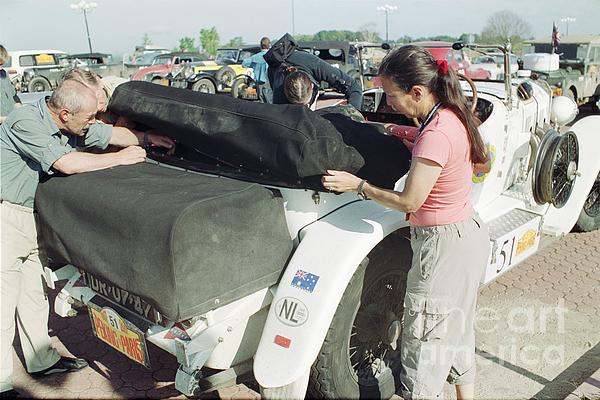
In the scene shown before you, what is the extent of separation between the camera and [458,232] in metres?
2.51

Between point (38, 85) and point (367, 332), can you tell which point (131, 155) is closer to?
point (367, 332)

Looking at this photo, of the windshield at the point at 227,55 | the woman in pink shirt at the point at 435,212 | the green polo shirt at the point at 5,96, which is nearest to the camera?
the woman in pink shirt at the point at 435,212

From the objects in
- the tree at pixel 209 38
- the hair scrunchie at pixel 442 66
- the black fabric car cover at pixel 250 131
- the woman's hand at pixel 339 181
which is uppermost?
the hair scrunchie at pixel 442 66

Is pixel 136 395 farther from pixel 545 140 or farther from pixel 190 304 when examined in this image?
pixel 545 140

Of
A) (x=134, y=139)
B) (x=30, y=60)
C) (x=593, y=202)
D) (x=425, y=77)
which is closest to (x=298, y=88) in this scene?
(x=134, y=139)

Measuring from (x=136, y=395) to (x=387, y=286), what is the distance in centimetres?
162

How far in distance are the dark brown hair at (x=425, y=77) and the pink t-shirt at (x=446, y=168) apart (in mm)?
42

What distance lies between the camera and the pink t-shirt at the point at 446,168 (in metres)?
2.34

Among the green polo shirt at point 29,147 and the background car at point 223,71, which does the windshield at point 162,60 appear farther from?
the green polo shirt at point 29,147

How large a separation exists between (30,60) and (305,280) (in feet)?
89.8

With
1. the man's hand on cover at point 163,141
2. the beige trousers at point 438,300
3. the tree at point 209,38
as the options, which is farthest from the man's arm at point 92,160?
the tree at point 209,38

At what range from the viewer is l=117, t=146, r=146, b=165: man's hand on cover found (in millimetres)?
3119

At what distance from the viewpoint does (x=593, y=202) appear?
5.66 m

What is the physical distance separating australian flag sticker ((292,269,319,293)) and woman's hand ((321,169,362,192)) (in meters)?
0.41
